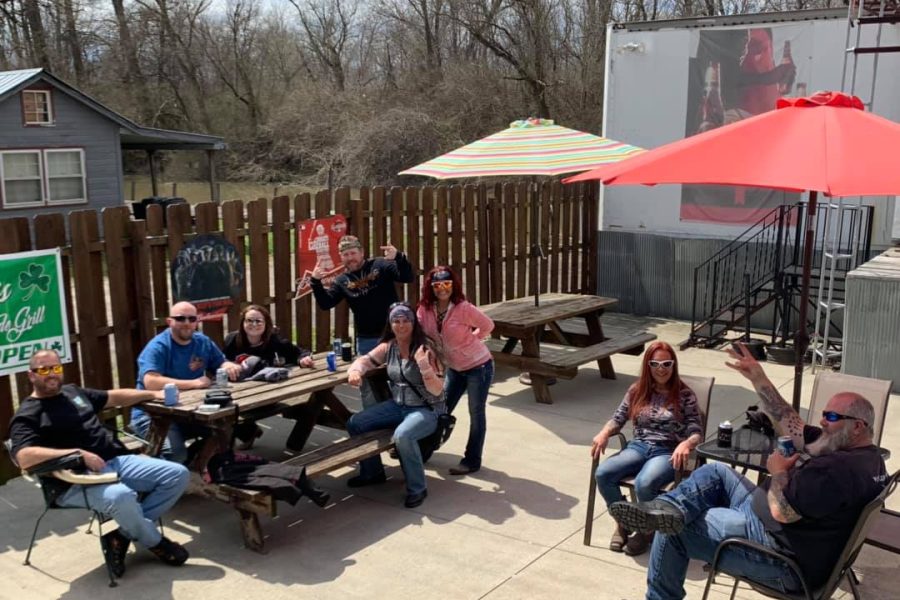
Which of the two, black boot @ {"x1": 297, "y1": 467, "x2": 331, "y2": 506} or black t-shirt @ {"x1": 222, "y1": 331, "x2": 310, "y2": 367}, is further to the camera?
black t-shirt @ {"x1": 222, "y1": 331, "x2": 310, "y2": 367}

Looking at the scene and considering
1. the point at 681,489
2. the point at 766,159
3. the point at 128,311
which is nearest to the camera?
the point at 766,159

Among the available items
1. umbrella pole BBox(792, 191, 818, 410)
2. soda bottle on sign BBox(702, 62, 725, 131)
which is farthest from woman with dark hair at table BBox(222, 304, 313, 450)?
soda bottle on sign BBox(702, 62, 725, 131)

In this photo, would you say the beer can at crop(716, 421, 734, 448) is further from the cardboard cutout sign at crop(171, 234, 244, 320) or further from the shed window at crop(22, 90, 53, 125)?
the shed window at crop(22, 90, 53, 125)

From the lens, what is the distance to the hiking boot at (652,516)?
3898 mm

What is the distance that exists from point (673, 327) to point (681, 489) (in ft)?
24.9

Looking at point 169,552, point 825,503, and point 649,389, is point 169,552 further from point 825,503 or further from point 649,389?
point 825,503

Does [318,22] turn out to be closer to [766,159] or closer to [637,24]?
[637,24]

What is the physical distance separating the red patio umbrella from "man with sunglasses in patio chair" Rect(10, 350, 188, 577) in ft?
9.92

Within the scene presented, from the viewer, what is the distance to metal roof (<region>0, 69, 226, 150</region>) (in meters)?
20.6

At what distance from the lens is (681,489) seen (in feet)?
13.9

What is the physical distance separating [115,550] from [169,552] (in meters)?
0.29

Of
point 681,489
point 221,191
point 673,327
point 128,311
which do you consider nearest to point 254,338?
point 128,311

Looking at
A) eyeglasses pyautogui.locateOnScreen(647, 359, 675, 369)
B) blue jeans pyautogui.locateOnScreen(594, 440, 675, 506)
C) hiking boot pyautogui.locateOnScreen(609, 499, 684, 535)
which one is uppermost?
eyeglasses pyautogui.locateOnScreen(647, 359, 675, 369)

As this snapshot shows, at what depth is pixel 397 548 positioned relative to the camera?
5098mm
